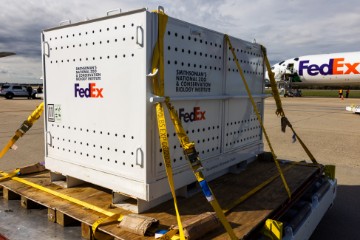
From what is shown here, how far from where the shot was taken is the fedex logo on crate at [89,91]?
3.06 m

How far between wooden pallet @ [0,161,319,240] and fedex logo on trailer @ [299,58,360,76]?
37.4m

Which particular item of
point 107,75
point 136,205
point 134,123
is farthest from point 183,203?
point 107,75

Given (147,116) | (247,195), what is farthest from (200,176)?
(247,195)

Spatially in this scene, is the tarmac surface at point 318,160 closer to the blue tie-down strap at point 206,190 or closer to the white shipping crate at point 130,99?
the white shipping crate at point 130,99

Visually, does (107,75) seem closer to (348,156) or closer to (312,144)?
(348,156)

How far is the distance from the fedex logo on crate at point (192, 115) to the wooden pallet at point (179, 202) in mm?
843

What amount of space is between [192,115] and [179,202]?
36.1 inches

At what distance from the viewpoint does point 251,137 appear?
4.64m

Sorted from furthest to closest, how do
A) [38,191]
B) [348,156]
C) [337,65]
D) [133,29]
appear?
[337,65], [348,156], [38,191], [133,29]

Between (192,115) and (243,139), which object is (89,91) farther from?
(243,139)

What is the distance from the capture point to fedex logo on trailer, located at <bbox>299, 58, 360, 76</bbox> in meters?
36.0

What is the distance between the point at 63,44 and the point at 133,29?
1.05 metres

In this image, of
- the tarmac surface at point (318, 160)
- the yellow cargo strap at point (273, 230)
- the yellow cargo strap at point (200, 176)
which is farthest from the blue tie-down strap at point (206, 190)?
the tarmac surface at point (318, 160)

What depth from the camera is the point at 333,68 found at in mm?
37406
